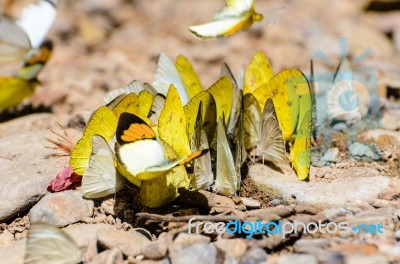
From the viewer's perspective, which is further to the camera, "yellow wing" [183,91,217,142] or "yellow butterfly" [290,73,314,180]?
"yellow butterfly" [290,73,314,180]

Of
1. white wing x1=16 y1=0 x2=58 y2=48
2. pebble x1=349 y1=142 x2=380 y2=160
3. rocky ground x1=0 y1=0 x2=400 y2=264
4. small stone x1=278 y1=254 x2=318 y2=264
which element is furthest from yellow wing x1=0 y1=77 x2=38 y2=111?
small stone x1=278 y1=254 x2=318 y2=264

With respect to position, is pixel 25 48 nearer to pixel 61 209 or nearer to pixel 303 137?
pixel 61 209

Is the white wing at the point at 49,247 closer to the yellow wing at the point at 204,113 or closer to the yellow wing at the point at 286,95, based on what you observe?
the yellow wing at the point at 204,113

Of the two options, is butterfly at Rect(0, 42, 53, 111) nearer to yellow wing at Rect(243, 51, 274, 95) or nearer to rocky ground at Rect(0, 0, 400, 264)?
rocky ground at Rect(0, 0, 400, 264)

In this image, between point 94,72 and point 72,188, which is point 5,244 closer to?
point 72,188

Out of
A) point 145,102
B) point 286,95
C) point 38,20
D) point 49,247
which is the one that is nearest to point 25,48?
point 38,20

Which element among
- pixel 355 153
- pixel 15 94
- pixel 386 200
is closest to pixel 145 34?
pixel 15 94
